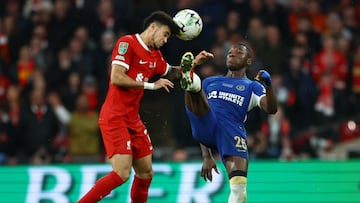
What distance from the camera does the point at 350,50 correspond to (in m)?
16.0

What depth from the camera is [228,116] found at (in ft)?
35.0

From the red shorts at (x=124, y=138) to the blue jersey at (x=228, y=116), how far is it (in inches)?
23.9

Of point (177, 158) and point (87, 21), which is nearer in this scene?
point (177, 158)

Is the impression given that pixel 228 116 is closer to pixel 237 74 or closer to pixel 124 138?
pixel 237 74

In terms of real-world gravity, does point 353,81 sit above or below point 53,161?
above

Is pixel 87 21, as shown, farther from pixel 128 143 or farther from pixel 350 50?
pixel 128 143

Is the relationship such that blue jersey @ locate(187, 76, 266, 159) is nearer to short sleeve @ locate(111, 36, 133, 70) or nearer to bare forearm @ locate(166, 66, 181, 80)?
bare forearm @ locate(166, 66, 181, 80)

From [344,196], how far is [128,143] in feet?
12.9

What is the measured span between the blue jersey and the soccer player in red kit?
1.96 feet

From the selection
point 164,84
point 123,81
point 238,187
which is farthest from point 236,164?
point 123,81

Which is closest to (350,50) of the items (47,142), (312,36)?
(312,36)

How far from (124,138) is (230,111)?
1195mm

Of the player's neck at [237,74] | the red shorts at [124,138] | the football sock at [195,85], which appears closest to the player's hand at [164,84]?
the football sock at [195,85]

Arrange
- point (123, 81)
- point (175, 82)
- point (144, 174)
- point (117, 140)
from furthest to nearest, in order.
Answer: point (175, 82) → point (144, 174) → point (117, 140) → point (123, 81)
